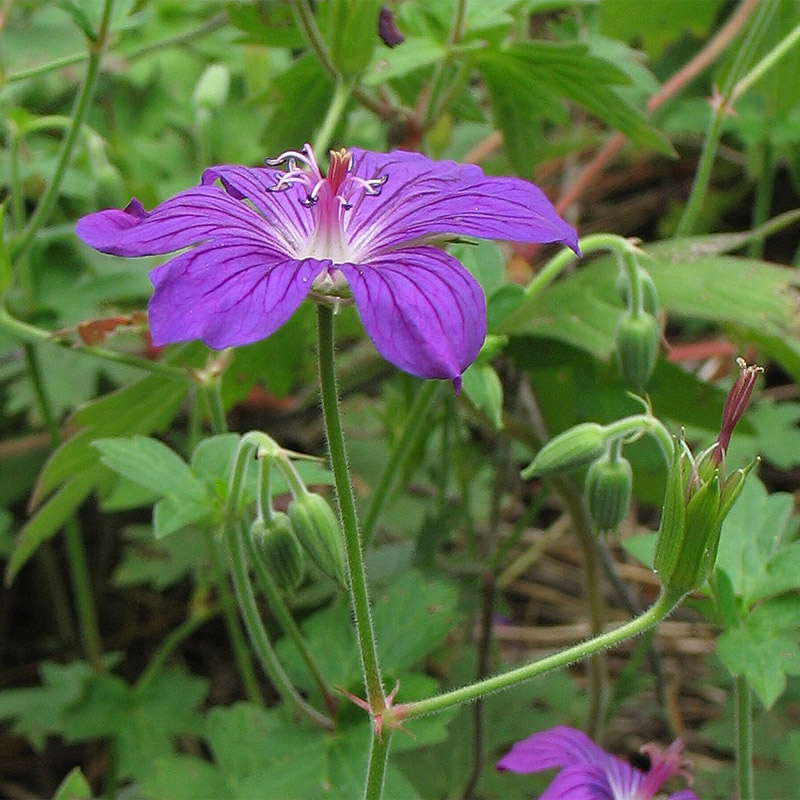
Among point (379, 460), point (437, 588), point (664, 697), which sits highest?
point (437, 588)

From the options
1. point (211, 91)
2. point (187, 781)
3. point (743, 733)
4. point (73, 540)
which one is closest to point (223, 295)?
point (743, 733)

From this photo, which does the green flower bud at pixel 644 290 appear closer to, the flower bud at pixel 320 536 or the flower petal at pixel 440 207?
the flower petal at pixel 440 207

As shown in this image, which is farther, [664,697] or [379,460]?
[379,460]

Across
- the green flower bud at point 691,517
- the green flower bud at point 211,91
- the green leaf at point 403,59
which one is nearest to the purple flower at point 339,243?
the green flower bud at point 691,517

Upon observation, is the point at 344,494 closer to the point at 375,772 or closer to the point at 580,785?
the point at 375,772

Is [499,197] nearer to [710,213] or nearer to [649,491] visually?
[649,491]

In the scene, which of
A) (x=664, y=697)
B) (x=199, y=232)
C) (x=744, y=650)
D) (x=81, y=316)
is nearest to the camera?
(x=199, y=232)

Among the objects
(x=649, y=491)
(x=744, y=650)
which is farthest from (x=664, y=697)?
(x=744, y=650)
